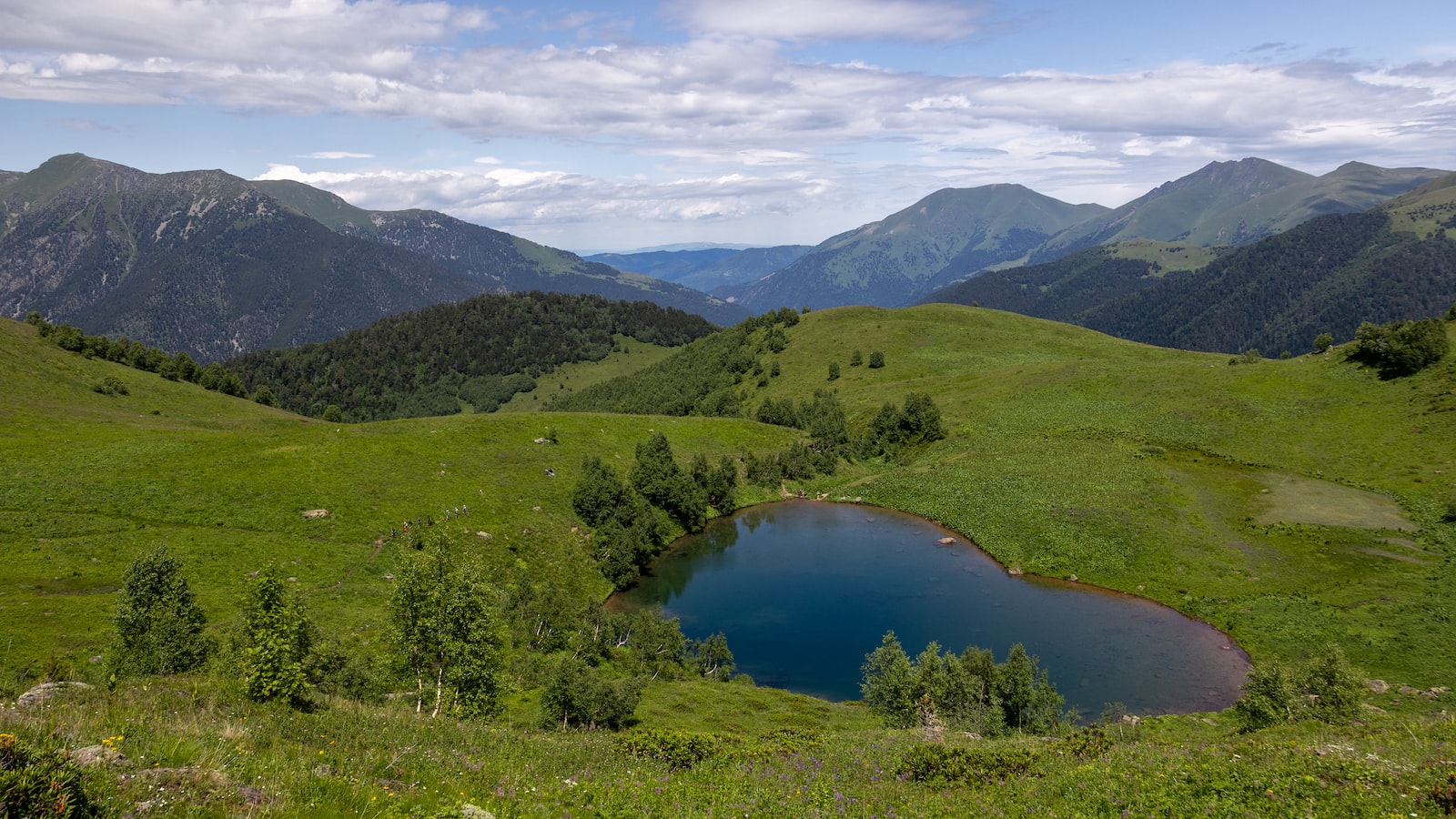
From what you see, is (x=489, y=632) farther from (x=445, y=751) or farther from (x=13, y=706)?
(x=13, y=706)

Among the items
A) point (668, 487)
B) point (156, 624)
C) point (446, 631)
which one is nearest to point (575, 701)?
point (446, 631)

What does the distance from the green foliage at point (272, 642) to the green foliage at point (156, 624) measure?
21.9ft

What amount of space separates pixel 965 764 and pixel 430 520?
2515 inches

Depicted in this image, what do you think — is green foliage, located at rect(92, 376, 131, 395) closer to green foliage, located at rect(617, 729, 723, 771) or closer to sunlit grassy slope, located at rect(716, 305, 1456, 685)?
sunlit grassy slope, located at rect(716, 305, 1456, 685)

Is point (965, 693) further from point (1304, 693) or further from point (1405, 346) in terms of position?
point (1405, 346)

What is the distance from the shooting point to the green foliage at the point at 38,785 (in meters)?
8.41

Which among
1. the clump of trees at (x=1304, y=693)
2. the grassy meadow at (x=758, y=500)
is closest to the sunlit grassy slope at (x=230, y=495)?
the grassy meadow at (x=758, y=500)

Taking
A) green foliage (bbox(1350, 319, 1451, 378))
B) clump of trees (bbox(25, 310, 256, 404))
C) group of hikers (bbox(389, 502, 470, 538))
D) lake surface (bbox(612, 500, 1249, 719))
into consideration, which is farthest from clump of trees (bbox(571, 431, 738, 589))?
green foliage (bbox(1350, 319, 1451, 378))

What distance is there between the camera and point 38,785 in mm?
8680

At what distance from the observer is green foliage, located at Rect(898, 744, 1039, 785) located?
2105 centimetres

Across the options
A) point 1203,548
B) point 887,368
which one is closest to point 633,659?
point 1203,548

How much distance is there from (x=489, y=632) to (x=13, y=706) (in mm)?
21581

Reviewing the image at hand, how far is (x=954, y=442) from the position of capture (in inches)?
4471

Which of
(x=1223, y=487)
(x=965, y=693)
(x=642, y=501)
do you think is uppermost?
(x=1223, y=487)
